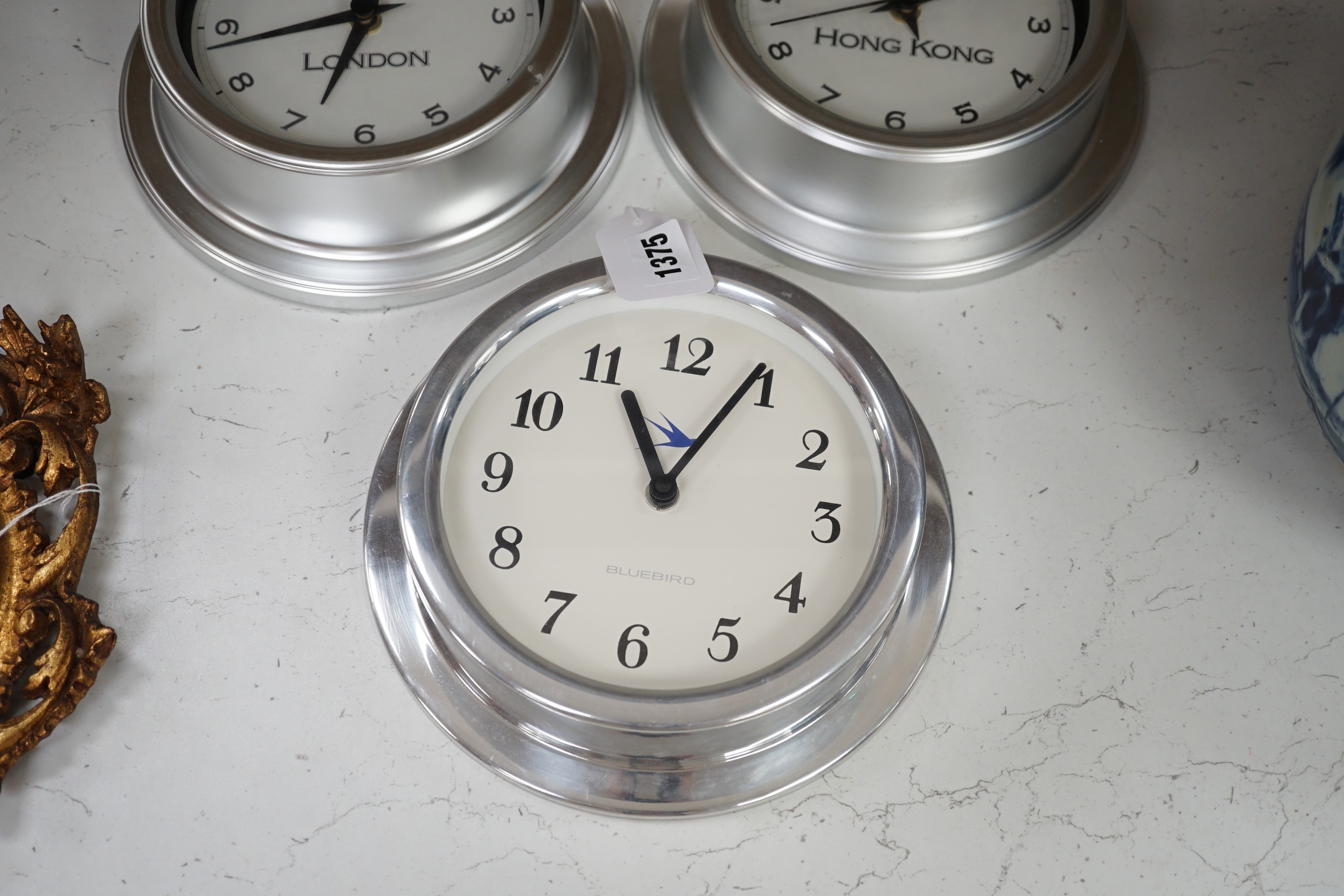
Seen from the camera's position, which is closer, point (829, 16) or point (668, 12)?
point (829, 16)

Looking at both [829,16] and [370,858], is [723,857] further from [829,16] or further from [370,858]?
[829,16]

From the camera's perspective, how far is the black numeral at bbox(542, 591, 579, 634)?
2.85 ft

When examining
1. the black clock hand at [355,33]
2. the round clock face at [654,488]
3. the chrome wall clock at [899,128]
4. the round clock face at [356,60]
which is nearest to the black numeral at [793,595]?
the round clock face at [654,488]

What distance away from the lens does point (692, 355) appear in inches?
38.1

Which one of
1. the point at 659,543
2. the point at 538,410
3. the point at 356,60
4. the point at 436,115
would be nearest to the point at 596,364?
the point at 538,410

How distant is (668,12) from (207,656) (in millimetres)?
839

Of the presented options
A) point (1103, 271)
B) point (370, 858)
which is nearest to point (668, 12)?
point (1103, 271)

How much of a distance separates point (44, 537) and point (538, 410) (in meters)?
0.47

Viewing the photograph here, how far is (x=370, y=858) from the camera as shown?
89 centimetres

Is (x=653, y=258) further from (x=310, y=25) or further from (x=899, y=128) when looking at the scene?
(x=310, y=25)

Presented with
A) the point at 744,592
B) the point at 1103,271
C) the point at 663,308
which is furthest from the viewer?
the point at 1103,271

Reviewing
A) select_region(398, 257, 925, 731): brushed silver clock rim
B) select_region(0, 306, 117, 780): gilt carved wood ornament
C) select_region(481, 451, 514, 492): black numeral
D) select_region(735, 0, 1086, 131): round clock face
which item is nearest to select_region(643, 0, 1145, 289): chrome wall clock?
select_region(735, 0, 1086, 131): round clock face

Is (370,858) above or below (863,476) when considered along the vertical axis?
below

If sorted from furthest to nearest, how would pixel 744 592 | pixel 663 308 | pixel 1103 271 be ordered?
pixel 1103 271
pixel 663 308
pixel 744 592
